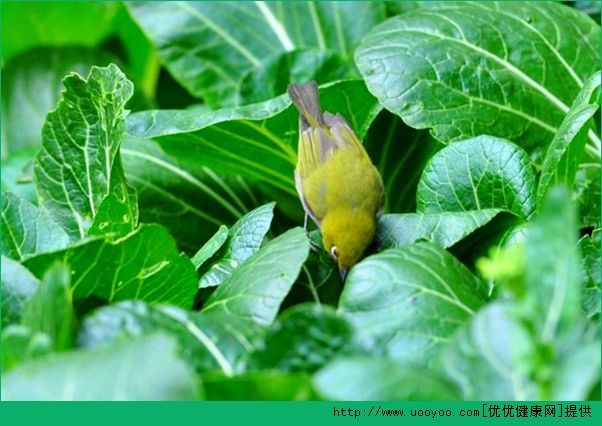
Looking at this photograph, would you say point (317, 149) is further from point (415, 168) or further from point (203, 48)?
point (203, 48)

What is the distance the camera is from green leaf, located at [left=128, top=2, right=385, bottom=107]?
3.37 metres

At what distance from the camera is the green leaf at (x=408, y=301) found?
179 centimetres

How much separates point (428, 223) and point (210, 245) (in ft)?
1.65

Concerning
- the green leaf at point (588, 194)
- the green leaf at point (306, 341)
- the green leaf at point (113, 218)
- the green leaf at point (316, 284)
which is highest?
the green leaf at point (113, 218)

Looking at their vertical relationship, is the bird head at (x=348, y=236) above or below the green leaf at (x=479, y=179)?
below

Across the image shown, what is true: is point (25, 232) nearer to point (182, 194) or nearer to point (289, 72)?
point (182, 194)

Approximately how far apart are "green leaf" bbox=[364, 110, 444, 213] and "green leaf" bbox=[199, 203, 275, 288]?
0.72m

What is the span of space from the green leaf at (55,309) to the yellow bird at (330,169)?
1171 millimetres

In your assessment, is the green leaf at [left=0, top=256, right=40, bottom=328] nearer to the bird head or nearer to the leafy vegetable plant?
the leafy vegetable plant

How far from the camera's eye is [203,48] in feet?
11.2

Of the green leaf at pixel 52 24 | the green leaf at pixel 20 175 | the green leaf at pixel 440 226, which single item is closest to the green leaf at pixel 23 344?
the green leaf at pixel 440 226

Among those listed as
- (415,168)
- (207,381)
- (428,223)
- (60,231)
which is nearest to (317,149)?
(415,168)

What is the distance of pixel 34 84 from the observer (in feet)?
12.8

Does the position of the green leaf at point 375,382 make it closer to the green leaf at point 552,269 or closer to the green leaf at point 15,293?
the green leaf at point 552,269
